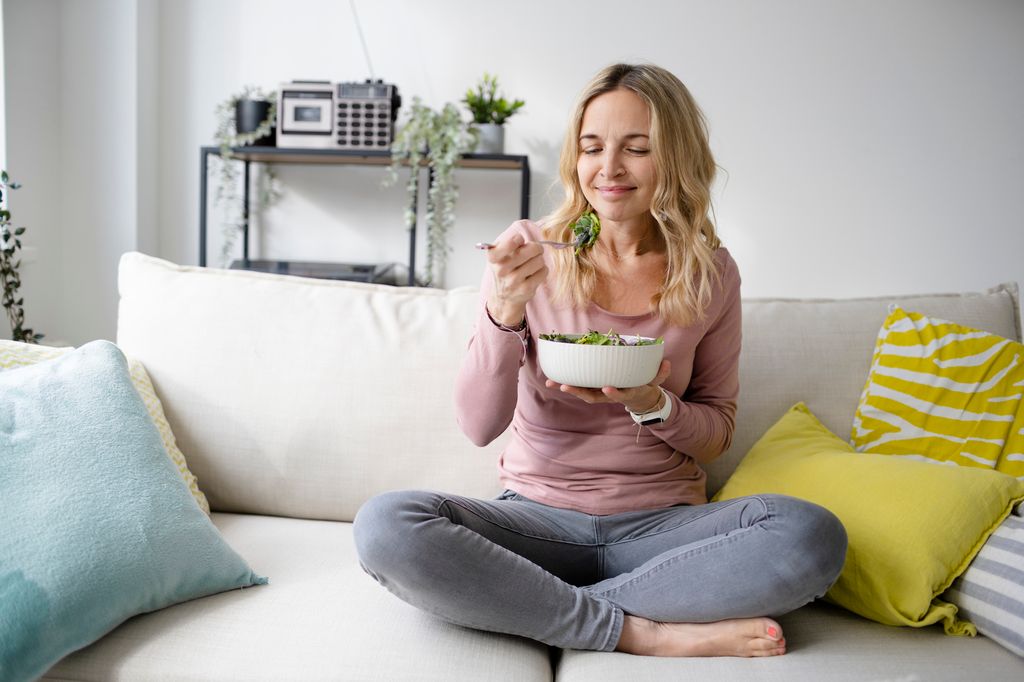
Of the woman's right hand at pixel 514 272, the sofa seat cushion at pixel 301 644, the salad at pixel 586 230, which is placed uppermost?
the salad at pixel 586 230

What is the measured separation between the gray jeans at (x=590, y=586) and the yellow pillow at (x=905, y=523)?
3.3 inches

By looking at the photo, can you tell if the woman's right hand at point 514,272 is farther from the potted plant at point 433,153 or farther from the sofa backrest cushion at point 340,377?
the potted plant at point 433,153

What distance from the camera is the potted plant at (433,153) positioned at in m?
2.98

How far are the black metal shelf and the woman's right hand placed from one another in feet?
5.90

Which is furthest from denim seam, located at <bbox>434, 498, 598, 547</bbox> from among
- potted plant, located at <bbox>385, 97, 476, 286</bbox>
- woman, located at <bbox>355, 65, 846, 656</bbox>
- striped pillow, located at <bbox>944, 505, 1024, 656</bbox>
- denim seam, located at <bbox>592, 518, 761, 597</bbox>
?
potted plant, located at <bbox>385, 97, 476, 286</bbox>

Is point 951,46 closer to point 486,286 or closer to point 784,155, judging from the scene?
point 784,155

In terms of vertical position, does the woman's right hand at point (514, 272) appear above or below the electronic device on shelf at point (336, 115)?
below

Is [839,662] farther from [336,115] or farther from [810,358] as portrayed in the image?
[336,115]

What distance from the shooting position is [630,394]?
3.98 feet

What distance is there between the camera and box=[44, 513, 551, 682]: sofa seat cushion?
105 cm

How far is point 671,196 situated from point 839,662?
0.76m

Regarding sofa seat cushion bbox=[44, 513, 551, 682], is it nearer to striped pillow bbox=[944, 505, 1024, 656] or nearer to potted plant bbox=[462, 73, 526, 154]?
striped pillow bbox=[944, 505, 1024, 656]

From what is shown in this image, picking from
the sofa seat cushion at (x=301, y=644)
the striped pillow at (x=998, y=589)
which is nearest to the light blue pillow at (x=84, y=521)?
the sofa seat cushion at (x=301, y=644)

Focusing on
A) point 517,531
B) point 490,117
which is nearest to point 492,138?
point 490,117
